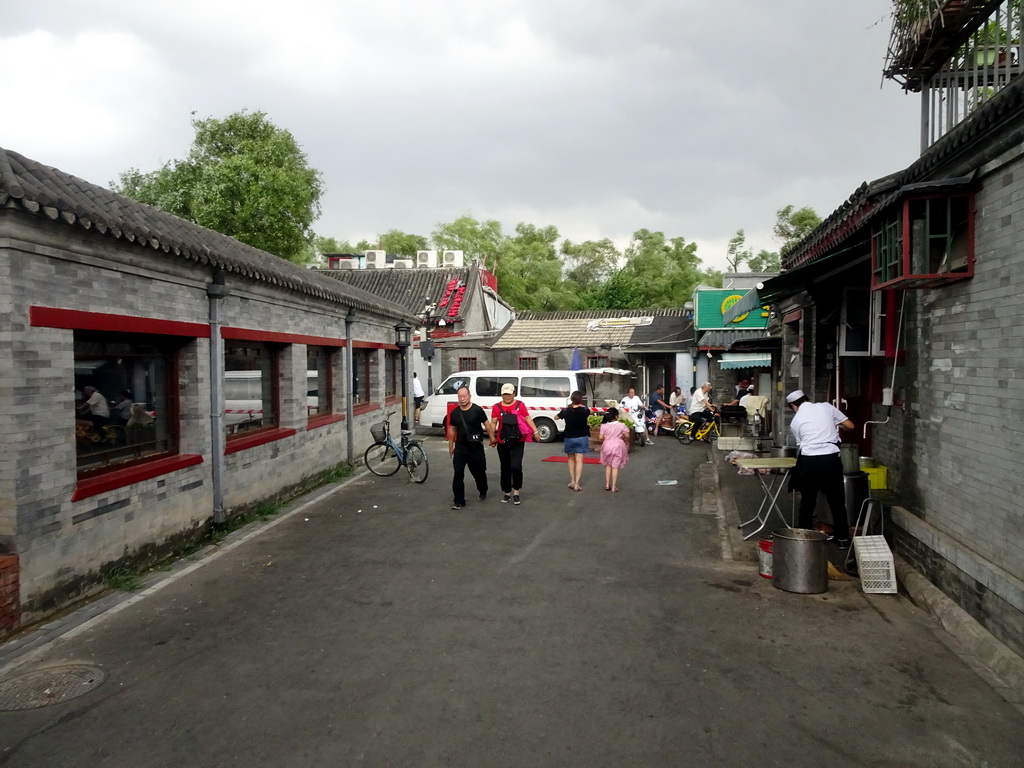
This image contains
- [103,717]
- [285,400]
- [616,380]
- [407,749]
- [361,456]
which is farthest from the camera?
[616,380]

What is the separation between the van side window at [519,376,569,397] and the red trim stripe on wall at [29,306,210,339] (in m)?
11.5

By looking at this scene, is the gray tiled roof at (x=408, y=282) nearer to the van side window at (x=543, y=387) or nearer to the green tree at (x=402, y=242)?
the van side window at (x=543, y=387)

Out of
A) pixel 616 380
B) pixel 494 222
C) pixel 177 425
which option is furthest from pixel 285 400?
pixel 494 222

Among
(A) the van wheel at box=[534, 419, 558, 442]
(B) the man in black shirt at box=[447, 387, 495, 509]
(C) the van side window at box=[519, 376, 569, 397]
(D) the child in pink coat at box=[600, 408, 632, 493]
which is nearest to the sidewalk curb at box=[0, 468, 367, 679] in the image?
(B) the man in black shirt at box=[447, 387, 495, 509]

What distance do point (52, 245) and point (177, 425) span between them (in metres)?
2.77

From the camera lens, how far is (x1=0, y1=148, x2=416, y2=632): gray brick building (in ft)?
18.4

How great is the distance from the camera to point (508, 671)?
473cm

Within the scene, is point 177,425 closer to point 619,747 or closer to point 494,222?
point 619,747

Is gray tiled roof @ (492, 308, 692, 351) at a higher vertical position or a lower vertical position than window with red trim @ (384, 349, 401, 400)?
higher

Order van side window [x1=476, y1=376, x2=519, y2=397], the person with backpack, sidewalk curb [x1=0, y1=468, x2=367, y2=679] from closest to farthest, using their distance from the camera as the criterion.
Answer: sidewalk curb [x1=0, y1=468, x2=367, y2=679] → the person with backpack → van side window [x1=476, y1=376, x2=519, y2=397]

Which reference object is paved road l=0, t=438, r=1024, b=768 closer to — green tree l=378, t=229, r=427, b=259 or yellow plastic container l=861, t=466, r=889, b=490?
yellow plastic container l=861, t=466, r=889, b=490

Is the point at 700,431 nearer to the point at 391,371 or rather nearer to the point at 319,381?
the point at 391,371

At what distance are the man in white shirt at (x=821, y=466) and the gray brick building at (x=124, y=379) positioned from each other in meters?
6.38

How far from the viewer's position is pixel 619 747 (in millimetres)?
3787
